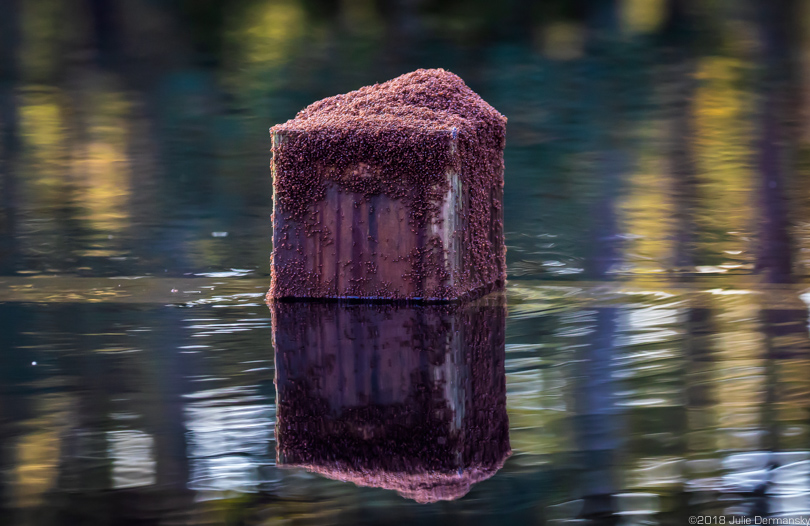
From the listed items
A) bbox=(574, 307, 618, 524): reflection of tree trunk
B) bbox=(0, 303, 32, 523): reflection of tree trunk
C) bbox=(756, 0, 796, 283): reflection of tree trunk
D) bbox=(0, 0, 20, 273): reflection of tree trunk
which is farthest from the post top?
bbox=(0, 0, 20, 273): reflection of tree trunk

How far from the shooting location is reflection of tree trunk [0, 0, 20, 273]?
8666 millimetres

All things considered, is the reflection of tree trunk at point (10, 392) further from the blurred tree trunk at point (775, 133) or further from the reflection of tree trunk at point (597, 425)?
the blurred tree trunk at point (775, 133)

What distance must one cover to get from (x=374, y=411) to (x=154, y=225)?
5.89 meters

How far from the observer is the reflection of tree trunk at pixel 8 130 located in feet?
28.4

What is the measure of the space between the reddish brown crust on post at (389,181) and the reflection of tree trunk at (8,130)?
2.76m

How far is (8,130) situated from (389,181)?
30.7ft

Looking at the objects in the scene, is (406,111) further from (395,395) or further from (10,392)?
(10,392)

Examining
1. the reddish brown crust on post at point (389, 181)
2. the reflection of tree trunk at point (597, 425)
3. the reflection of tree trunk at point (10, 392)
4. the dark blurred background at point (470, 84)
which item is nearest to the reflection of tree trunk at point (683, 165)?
the dark blurred background at point (470, 84)

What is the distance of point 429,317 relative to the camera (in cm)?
523

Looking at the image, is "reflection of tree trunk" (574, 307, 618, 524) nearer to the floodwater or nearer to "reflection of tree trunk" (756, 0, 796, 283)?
the floodwater

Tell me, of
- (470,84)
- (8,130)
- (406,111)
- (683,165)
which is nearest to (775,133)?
(683,165)

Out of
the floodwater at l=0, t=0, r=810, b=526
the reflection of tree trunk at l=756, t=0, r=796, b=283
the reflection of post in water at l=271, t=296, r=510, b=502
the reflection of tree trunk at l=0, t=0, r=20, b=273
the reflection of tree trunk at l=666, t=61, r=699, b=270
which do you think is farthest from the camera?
the reflection of tree trunk at l=0, t=0, r=20, b=273

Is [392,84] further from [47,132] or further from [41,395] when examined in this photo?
[47,132]

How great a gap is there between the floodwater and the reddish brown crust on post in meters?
0.26
